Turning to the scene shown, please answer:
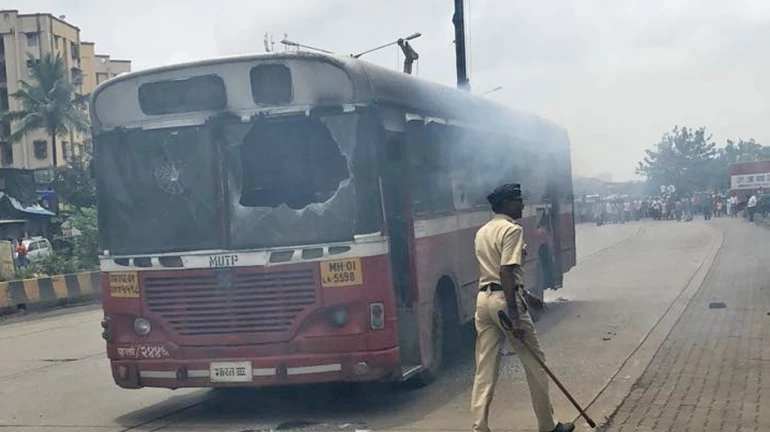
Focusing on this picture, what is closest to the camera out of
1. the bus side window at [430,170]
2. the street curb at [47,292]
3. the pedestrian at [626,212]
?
the bus side window at [430,170]

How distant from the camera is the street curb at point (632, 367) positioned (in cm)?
746

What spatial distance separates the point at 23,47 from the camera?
75500mm

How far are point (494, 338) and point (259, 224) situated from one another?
2273 millimetres

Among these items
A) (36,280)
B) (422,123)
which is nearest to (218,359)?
(422,123)

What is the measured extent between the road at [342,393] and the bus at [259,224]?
426 millimetres

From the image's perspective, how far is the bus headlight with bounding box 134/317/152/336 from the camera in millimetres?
7992

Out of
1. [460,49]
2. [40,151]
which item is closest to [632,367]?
[460,49]

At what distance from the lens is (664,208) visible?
61500mm

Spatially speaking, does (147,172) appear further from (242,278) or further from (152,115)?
(242,278)

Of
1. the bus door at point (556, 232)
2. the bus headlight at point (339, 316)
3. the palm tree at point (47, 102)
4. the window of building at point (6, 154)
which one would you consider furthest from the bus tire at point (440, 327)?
the window of building at point (6, 154)

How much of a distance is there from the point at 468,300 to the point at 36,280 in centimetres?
1437

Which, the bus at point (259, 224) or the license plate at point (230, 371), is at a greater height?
the bus at point (259, 224)

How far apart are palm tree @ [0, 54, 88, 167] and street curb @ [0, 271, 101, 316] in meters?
39.4

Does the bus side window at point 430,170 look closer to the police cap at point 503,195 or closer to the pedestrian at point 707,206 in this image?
the police cap at point 503,195
